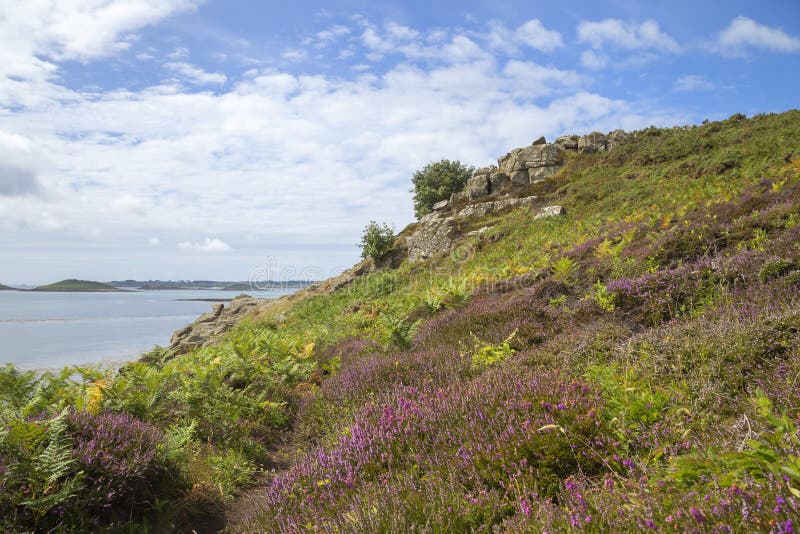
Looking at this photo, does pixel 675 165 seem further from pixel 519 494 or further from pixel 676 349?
pixel 519 494

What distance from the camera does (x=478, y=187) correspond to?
111ft

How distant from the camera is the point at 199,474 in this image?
385 cm

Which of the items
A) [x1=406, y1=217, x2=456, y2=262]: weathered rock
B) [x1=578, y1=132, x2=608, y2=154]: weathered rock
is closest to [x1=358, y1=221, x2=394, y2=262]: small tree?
[x1=406, y1=217, x2=456, y2=262]: weathered rock

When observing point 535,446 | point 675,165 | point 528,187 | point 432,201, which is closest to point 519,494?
point 535,446

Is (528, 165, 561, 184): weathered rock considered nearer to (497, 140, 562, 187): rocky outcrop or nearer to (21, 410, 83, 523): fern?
(497, 140, 562, 187): rocky outcrop

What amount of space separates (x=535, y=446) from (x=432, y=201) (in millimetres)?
44437

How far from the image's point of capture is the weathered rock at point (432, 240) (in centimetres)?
2665

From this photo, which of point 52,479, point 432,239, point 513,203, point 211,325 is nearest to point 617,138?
point 513,203

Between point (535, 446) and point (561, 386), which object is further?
point (561, 386)

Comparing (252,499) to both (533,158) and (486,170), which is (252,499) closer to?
(533,158)

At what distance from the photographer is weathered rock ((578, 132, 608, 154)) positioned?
109 ft

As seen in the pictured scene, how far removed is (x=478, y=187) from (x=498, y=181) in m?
1.65

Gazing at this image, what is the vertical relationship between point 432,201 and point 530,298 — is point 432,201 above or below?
above

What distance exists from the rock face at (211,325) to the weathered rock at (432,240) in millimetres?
13043
